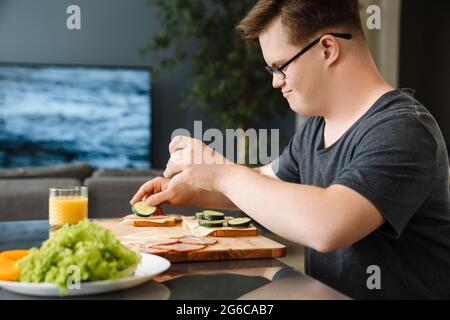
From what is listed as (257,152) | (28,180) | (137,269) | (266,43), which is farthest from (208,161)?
(257,152)

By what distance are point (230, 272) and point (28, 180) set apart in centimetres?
241

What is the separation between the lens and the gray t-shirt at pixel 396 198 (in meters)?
1.15

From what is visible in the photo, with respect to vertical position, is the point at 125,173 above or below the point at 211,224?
below

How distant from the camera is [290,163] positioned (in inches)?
71.6

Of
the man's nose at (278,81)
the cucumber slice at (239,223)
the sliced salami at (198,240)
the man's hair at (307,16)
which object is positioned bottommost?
the sliced salami at (198,240)

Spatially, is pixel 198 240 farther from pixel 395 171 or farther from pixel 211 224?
pixel 395 171

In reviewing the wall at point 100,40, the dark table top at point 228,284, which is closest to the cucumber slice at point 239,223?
the dark table top at point 228,284

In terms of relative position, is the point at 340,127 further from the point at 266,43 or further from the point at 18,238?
the point at 18,238

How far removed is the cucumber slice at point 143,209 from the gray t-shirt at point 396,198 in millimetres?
480

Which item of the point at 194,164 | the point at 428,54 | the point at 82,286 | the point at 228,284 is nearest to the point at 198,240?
the point at 194,164

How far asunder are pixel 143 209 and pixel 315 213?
72 cm

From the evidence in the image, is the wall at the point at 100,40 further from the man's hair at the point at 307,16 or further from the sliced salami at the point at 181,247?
the sliced salami at the point at 181,247

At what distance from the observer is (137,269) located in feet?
3.65

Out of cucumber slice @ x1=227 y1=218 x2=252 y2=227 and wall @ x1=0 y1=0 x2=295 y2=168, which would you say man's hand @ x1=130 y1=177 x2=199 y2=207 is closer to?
cucumber slice @ x1=227 y1=218 x2=252 y2=227
